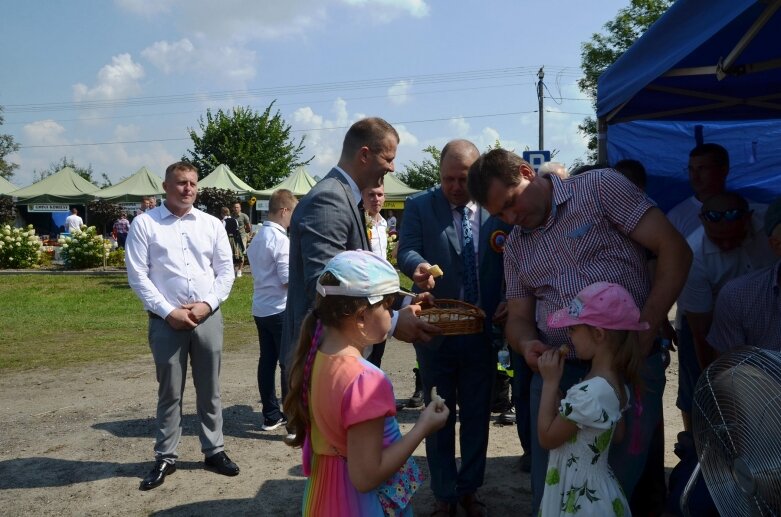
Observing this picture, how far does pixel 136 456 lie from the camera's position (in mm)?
5637

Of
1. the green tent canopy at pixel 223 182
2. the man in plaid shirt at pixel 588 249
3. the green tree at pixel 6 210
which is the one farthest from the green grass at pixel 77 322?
the green tree at pixel 6 210

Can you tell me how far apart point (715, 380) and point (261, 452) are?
3943mm

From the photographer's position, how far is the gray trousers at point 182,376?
5023 mm

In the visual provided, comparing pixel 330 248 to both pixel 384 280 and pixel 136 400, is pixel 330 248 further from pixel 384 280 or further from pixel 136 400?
pixel 136 400

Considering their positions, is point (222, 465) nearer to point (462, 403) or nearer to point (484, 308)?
point (462, 403)

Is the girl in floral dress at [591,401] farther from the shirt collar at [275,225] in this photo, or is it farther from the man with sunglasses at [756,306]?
the shirt collar at [275,225]

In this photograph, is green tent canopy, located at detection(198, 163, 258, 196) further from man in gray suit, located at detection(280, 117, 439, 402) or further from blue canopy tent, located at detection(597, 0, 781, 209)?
man in gray suit, located at detection(280, 117, 439, 402)

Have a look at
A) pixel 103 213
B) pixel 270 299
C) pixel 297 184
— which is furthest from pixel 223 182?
pixel 270 299

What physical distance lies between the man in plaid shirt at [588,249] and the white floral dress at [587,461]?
0.68 feet

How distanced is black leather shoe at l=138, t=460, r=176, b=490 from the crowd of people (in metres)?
0.01

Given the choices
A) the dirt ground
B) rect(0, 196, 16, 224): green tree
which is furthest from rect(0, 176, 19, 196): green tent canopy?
the dirt ground

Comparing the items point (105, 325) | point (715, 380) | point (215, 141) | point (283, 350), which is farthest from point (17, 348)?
point (215, 141)

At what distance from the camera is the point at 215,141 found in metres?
49.1

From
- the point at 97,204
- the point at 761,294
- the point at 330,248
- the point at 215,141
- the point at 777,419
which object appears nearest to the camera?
the point at 777,419
